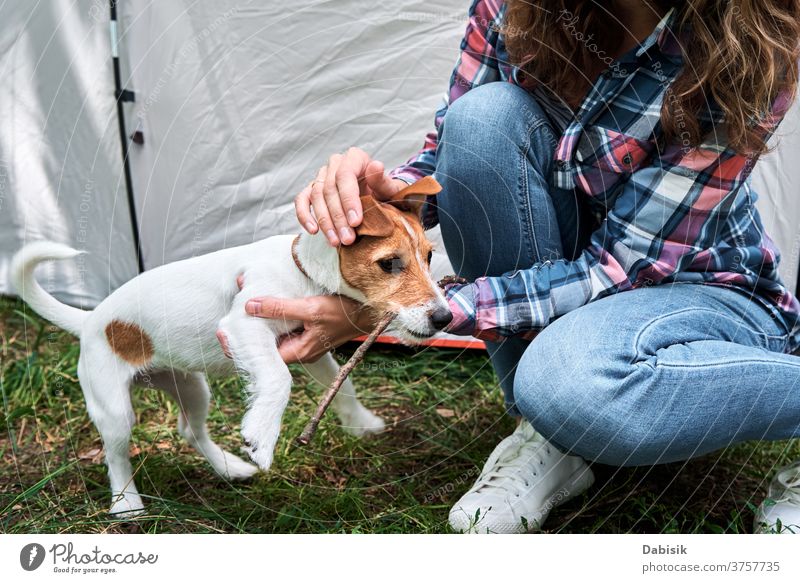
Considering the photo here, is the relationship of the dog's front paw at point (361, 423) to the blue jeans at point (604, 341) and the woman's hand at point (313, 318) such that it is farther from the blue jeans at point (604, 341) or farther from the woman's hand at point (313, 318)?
the blue jeans at point (604, 341)

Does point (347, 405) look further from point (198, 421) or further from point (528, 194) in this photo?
point (528, 194)

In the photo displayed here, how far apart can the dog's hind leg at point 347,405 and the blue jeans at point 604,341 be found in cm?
49

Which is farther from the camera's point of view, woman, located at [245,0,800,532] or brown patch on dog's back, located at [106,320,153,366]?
brown patch on dog's back, located at [106,320,153,366]

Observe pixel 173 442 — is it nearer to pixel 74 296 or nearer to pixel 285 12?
pixel 74 296

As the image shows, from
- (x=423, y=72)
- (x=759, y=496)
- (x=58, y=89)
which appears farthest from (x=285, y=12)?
(x=759, y=496)

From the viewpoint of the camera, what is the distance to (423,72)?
86.3 inches

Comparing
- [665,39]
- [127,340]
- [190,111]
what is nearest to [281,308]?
[127,340]

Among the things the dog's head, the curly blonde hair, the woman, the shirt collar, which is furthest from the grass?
the shirt collar

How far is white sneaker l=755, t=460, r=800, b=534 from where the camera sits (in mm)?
1708

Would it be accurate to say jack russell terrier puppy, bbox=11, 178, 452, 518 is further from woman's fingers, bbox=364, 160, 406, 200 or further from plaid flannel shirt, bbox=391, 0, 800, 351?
plaid flannel shirt, bbox=391, 0, 800, 351

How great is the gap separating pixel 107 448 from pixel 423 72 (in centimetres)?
133

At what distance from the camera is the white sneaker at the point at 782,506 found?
171cm

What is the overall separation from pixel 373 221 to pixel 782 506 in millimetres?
1157

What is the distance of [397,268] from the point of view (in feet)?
5.33
